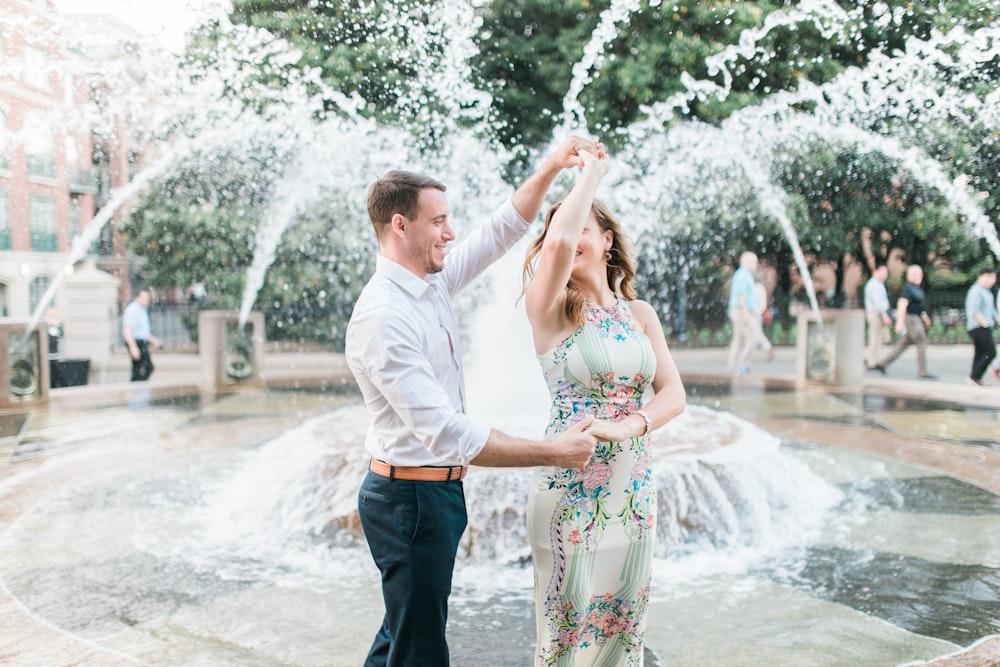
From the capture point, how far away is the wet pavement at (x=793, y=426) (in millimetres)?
3449

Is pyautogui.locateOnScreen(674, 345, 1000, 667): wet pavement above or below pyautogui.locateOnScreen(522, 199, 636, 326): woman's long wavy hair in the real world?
below

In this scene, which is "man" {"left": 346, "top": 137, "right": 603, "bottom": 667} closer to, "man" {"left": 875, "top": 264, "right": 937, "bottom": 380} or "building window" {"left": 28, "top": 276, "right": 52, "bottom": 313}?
"building window" {"left": 28, "top": 276, "right": 52, "bottom": 313}

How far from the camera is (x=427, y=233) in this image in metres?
2.13

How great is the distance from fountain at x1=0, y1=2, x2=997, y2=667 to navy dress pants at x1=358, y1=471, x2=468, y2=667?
1.10m

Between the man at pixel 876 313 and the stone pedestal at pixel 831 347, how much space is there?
0.27ft

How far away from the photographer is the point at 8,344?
316 inches

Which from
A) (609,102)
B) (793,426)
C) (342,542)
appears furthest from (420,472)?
(609,102)

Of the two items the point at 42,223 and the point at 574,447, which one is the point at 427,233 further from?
the point at 42,223

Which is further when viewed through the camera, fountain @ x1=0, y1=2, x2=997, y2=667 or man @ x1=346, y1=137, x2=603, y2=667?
fountain @ x1=0, y1=2, x2=997, y2=667

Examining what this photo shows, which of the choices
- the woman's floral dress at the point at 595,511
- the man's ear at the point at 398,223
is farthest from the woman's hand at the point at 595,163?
the man's ear at the point at 398,223

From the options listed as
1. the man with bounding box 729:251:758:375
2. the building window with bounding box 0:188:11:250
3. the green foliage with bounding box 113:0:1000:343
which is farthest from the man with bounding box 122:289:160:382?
the man with bounding box 729:251:758:375

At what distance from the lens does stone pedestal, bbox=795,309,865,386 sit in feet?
31.8

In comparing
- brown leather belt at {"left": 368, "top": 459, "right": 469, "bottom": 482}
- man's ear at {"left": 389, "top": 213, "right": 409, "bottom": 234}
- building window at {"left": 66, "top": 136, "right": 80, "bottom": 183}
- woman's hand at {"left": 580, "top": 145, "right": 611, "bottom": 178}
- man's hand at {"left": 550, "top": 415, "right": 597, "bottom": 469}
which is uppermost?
building window at {"left": 66, "top": 136, "right": 80, "bottom": 183}

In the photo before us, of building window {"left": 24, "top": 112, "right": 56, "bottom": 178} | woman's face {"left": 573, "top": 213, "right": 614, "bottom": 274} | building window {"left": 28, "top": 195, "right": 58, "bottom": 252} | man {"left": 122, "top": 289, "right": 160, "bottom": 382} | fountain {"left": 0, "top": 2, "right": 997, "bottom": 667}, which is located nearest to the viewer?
woman's face {"left": 573, "top": 213, "right": 614, "bottom": 274}
